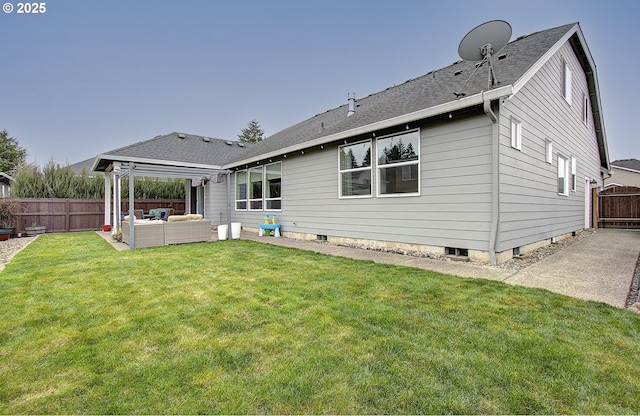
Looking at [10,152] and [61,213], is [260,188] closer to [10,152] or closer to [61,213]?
[61,213]

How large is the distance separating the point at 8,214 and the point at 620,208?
76.1 ft

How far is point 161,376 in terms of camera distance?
185 centimetres

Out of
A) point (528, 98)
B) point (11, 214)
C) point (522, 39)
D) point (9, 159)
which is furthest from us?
point (9, 159)

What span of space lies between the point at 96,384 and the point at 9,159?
40068mm

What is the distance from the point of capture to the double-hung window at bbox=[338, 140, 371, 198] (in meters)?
6.98

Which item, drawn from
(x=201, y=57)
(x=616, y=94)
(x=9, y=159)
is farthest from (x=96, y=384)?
(x=9, y=159)

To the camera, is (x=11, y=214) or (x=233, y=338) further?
(x=11, y=214)

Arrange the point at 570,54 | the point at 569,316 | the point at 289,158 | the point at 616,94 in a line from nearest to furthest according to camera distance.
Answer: the point at 569,316 < the point at 570,54 < the point at 289,158 < the point at 616,94

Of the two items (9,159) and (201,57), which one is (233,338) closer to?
(201,57)

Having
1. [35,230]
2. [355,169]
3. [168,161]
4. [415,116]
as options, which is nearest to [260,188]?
[168,161]

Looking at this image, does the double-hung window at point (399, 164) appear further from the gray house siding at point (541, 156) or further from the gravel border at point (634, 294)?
the gravel border at point (634, 294)

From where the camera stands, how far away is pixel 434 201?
5.71 meters

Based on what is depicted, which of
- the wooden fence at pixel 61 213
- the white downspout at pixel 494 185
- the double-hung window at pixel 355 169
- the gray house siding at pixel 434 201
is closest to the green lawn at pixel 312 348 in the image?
the white downspout at pixel 494 185

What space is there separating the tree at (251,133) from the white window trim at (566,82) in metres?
34.7
